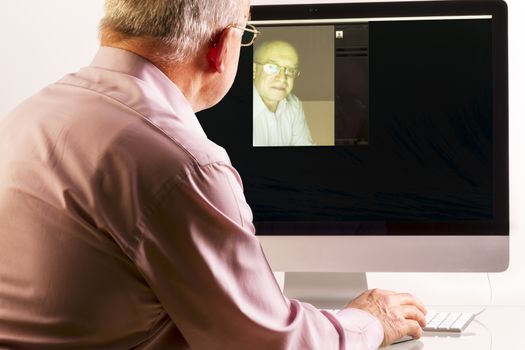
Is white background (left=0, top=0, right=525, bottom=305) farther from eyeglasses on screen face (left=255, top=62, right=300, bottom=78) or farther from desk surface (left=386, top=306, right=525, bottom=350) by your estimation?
eyeglasses on screen face (left=255, top=62, right=300, bottom=78)

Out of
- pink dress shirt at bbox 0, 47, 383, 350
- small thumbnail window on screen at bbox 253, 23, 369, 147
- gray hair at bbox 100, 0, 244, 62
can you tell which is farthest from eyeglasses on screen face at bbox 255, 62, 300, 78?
pink dress shirt at bbox 0, 47, 383, 350

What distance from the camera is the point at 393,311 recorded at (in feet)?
4.43

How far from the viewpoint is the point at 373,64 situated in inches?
66.1

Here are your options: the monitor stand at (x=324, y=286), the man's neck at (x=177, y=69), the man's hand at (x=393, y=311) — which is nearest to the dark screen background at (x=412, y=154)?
the monitor stand at (x=324, y=286)

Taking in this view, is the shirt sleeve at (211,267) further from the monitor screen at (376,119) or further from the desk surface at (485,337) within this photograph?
the monitor screen at (376,119)

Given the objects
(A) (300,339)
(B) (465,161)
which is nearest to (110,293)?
(A) (300,339)

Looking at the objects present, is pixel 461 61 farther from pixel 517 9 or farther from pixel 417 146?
pixel 517 9

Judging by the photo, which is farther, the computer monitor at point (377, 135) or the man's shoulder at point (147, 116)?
the computer monitor at point (377, 135)

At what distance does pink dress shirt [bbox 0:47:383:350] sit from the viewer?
3.08ft

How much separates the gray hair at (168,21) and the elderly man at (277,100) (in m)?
0.58

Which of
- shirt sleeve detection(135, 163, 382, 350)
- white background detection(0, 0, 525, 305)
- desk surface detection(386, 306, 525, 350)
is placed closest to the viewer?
shirt sleeve detection(135, 163, 382, 350)

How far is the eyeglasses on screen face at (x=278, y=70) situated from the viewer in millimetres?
1692

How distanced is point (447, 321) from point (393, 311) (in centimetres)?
26

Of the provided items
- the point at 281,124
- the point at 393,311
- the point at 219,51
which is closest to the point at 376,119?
the point at 281,124
